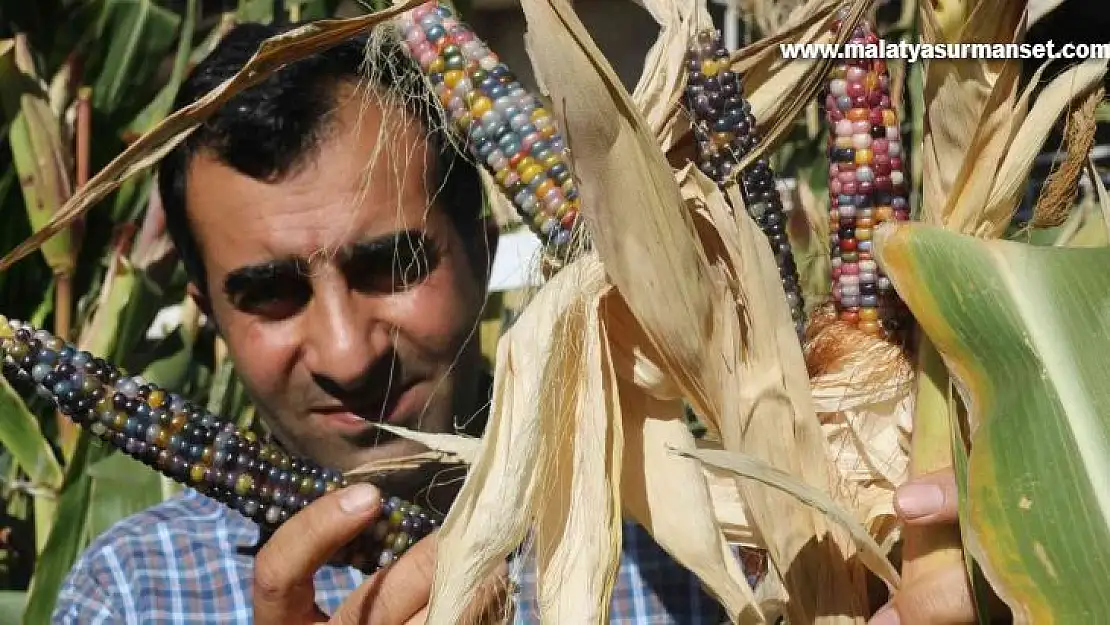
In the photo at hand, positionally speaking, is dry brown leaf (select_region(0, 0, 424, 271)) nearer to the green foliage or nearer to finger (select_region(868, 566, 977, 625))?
finger (select_region(868, 566, 977, 625))

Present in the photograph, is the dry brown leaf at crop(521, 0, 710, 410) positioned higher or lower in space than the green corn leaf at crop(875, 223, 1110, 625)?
higher

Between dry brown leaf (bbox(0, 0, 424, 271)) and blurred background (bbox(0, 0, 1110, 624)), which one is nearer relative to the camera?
dry brown leaf (bbox(0, 0, 424, 271))

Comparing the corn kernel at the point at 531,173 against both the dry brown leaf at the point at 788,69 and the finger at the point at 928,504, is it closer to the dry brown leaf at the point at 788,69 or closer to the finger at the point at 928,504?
the dry brown leaf at the point at 788,69

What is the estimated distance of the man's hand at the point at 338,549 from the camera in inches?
17.8

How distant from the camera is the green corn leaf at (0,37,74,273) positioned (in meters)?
1.01

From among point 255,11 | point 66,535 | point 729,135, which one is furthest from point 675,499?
point 255,11

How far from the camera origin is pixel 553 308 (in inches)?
14.9

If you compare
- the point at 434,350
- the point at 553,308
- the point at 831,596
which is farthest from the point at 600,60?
the point at 434,350

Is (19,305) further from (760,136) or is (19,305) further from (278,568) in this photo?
(760,136)

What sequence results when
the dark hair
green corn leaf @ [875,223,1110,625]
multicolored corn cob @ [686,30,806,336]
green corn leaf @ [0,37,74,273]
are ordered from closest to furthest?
green corn leaf @ [875,223,1110,625] → multicolored corn cob @ [686,30,806,336] → the dark hair → green corn leaf @ [0,37,74,273]

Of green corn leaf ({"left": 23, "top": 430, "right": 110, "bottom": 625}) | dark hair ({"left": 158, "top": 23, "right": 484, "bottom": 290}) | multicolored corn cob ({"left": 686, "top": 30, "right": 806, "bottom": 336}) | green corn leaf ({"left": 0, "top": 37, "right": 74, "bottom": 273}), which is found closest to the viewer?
multicolored corn cob ({"left": 686, "top": 30, "right": 806, "bottom": 336})

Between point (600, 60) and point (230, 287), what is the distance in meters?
0.43

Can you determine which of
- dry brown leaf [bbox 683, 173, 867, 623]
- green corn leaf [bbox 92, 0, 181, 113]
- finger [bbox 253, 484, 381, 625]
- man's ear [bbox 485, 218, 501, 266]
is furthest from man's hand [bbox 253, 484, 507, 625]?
green corn leaf [bbox 92, 0, 181, 113]

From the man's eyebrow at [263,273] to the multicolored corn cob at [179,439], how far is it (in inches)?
6.2
